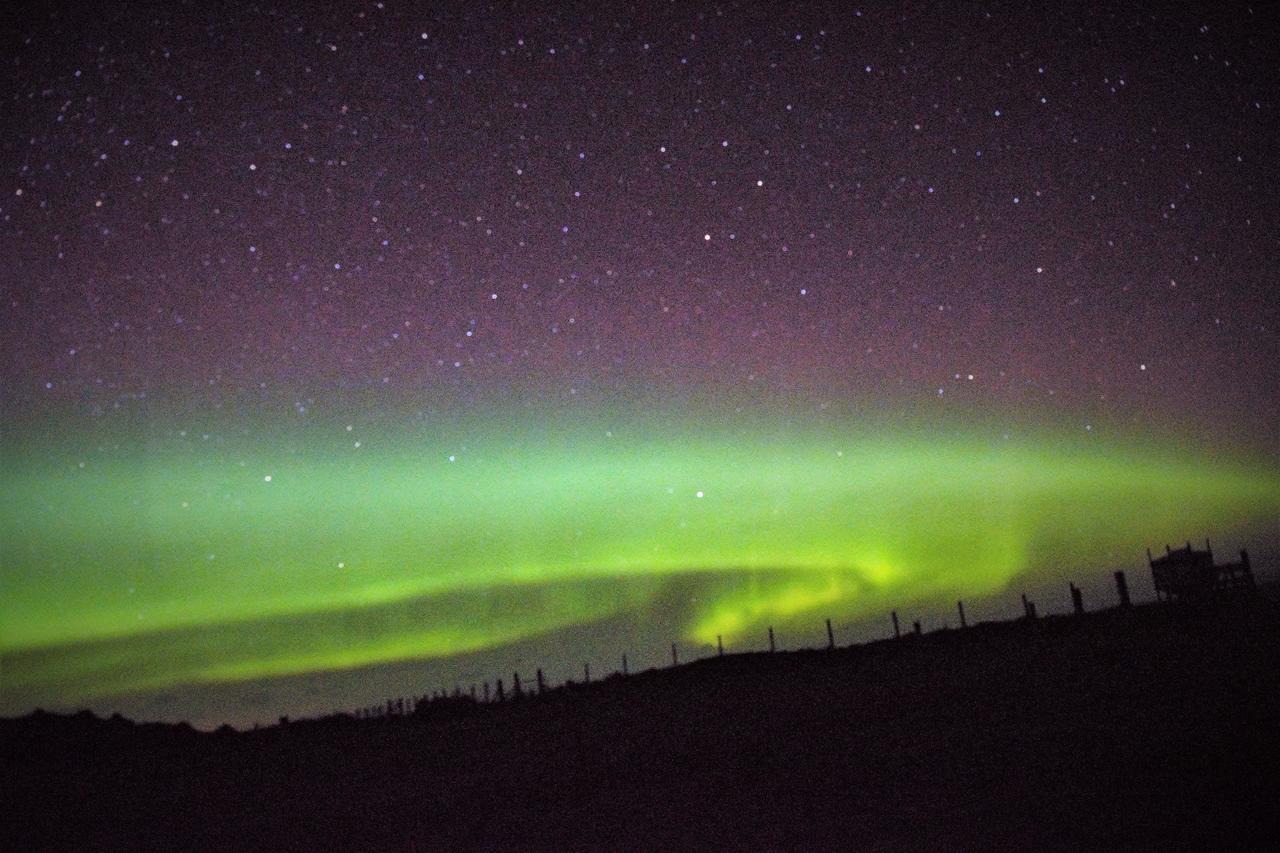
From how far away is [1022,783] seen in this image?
9008 millimetres

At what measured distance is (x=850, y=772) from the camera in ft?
36.2

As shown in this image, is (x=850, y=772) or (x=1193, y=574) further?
(x=1193, y=574)

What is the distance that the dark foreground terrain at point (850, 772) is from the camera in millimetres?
7965

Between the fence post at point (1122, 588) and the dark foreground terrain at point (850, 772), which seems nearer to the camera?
the dark foreground terrain at point (850, 772)

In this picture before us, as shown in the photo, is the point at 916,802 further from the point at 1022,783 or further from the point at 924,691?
the point at 924,691

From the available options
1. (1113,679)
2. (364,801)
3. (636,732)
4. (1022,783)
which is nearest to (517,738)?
(636,732)

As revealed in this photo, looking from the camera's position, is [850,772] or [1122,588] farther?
[1122,588]

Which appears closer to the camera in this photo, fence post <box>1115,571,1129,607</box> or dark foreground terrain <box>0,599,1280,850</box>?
dark foreground terrain <box>0,599,1280,850</box>

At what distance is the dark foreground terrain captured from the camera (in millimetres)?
7965

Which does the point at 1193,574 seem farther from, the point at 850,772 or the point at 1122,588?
the point at 850,772

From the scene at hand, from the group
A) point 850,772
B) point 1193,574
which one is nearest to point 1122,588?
point 1193,574

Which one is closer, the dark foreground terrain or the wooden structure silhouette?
the dark foreground terrain

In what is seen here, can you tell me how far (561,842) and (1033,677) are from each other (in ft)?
36.7

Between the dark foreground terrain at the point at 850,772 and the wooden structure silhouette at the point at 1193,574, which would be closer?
the dark foreground terrain at the point at 850,772
